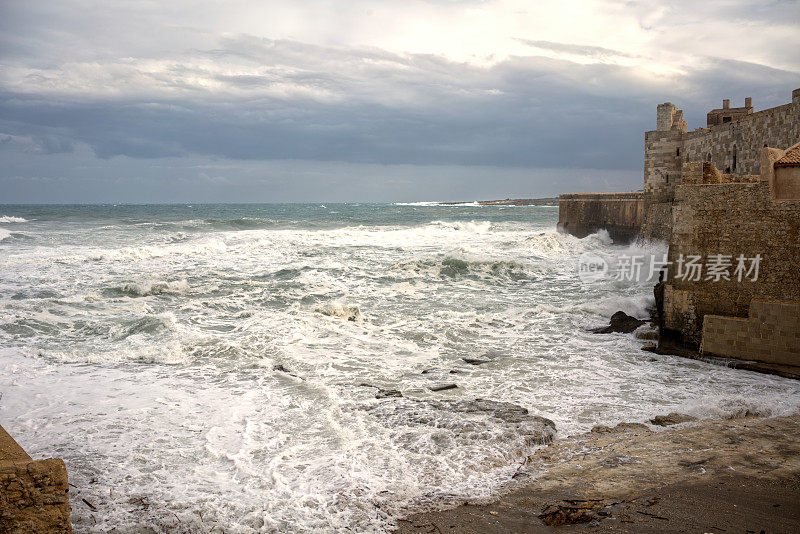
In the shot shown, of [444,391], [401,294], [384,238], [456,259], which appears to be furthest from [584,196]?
[444,391]

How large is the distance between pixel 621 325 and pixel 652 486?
20.6 feet

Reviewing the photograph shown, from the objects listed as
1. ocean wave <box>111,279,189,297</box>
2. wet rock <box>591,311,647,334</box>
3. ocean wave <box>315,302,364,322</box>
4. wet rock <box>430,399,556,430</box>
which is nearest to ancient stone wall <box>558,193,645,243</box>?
wet rock <box>591,311,647,334</box>

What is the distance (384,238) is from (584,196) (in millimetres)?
12068

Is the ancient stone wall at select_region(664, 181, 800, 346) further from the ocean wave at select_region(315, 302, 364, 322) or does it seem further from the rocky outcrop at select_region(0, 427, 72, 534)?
the rocky outcrop at select_region(0, 427, 72, 534)

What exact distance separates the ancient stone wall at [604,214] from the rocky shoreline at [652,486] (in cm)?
2263

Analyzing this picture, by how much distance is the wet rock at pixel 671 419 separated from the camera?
18.8 feet

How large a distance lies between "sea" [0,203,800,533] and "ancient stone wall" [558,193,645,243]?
14.2 m

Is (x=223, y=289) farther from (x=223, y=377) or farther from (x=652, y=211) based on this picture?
(x=652, y=211)

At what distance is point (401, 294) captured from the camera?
47.7 ft

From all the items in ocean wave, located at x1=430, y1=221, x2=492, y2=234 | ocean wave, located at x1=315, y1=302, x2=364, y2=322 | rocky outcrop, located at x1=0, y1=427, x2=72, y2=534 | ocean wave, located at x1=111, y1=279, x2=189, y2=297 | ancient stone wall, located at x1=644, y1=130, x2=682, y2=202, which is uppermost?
ancient stone wall, located at x1=644, y1=130, x2=682, y2=202

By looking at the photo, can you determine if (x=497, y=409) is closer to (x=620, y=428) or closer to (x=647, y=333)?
(x=620, y=428)

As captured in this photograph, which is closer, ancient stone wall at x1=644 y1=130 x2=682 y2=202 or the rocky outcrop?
the rocky outcrop

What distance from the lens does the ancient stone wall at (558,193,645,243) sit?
28328 millimetres

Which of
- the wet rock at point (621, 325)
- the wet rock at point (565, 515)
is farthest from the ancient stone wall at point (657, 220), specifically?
the wet rock at point (565, 515)
